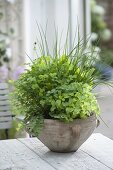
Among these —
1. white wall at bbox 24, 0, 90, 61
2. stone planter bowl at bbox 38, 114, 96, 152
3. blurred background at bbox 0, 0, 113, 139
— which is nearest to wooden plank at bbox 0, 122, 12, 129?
stone planter bowl at bbox 38, 114, 96, 152

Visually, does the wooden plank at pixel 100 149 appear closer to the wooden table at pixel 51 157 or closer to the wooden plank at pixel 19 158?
the wooden table at pixel 51 157

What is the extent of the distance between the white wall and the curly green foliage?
271 cm

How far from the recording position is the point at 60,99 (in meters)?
1.53

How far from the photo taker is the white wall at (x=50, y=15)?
4.35 metres

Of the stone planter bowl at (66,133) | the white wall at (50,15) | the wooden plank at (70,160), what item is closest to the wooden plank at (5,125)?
the wooden plank at (70,160)

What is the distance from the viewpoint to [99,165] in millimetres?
1480

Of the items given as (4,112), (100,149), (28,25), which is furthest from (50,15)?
(100,149)

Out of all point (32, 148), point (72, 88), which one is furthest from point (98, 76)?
point (32, 148)

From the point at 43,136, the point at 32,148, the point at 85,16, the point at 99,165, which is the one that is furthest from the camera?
the point at 85,16

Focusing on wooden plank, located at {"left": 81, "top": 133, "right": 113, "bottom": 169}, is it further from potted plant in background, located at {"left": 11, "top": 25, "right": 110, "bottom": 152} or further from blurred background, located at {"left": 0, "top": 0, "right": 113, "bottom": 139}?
blurred background, located at {"left": 0, "top": 0, "right": 113, "bottom": 139}

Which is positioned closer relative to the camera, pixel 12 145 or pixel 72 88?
pixel 72 88

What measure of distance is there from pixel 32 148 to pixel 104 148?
319 mm

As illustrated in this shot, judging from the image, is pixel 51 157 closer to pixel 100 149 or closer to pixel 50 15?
pixel 100 149

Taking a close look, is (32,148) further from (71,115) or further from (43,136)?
(71,115)
